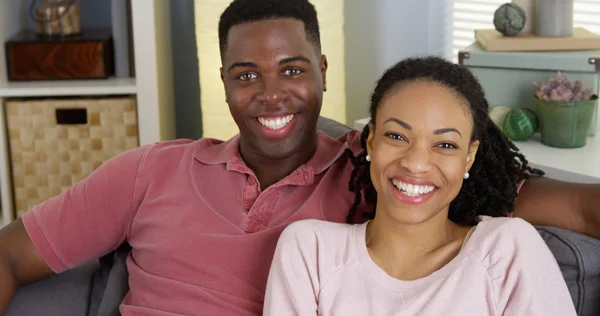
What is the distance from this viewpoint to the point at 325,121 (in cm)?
190

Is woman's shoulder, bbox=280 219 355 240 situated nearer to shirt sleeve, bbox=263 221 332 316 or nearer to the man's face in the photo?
shirt sleeve, bbox=263 221 332 316

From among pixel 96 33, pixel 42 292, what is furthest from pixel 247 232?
pixel 96 33

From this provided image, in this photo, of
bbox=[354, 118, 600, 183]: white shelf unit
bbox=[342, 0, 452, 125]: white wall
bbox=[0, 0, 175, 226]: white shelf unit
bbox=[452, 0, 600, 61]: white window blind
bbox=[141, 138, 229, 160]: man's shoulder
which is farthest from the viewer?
bbox=[342, 0, 452, 125]: white wall

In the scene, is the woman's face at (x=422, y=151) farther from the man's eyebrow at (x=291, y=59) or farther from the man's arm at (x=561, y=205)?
the man's eyebrow at (x=291, y=59)

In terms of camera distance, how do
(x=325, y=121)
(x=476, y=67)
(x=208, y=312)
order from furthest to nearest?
(x=476, y=67), (x=325, y=121), (x=208, y=312)

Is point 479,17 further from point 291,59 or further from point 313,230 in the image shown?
point 313,230

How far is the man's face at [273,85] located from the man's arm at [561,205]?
40 centimetres

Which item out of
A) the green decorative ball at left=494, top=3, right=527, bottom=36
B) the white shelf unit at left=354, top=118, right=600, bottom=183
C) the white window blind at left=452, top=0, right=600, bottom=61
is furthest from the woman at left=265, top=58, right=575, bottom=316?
the white window blind at left=452, top=0, right=600, bottom=61

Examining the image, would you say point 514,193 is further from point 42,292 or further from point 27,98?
point 27,98

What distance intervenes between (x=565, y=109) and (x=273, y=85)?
92cm

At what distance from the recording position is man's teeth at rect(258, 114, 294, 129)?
1.57m

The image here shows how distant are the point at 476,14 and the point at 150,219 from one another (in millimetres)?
1759

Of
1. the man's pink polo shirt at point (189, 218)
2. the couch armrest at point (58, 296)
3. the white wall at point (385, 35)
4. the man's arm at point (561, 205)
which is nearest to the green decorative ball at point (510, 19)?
the white wall at point (385, 35)

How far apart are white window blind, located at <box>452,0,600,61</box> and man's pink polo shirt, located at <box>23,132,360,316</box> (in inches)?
54.8
